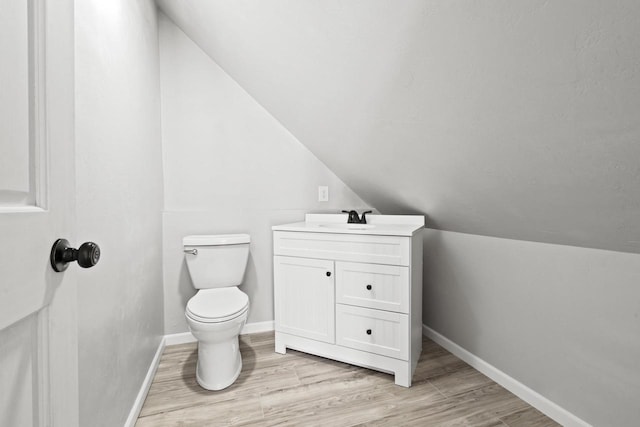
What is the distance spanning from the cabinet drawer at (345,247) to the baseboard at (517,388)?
780 millimetres

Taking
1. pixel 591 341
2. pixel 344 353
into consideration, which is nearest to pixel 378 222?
pixel 344 353

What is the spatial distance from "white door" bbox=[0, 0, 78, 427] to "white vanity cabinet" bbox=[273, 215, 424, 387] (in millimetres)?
1262

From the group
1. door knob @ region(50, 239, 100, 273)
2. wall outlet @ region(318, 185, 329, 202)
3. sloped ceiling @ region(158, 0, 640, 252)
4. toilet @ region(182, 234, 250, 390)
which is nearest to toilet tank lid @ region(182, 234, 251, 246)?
toilet @ region(182, 234, 250, 390)

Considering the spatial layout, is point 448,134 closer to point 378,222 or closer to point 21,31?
point 378,222

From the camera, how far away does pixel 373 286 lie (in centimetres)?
162

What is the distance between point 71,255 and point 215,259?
139 centimetres

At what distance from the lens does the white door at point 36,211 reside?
409 millimetres

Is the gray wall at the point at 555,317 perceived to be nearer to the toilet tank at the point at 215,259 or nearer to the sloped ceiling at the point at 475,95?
the sloped ceiling at the point at 475,95

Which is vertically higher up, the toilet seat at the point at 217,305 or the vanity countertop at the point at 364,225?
the vanity countertop at the point at 364,225

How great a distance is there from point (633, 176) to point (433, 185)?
780 mm

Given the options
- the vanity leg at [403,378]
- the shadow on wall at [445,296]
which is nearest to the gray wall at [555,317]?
the shadow on wall at [445,296]

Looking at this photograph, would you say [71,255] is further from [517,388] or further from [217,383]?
[517,388]

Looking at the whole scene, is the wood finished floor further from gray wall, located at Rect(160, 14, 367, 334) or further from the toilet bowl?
gray wall, located at Rect(160, 14, 367, 334)

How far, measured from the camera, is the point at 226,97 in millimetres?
2105
